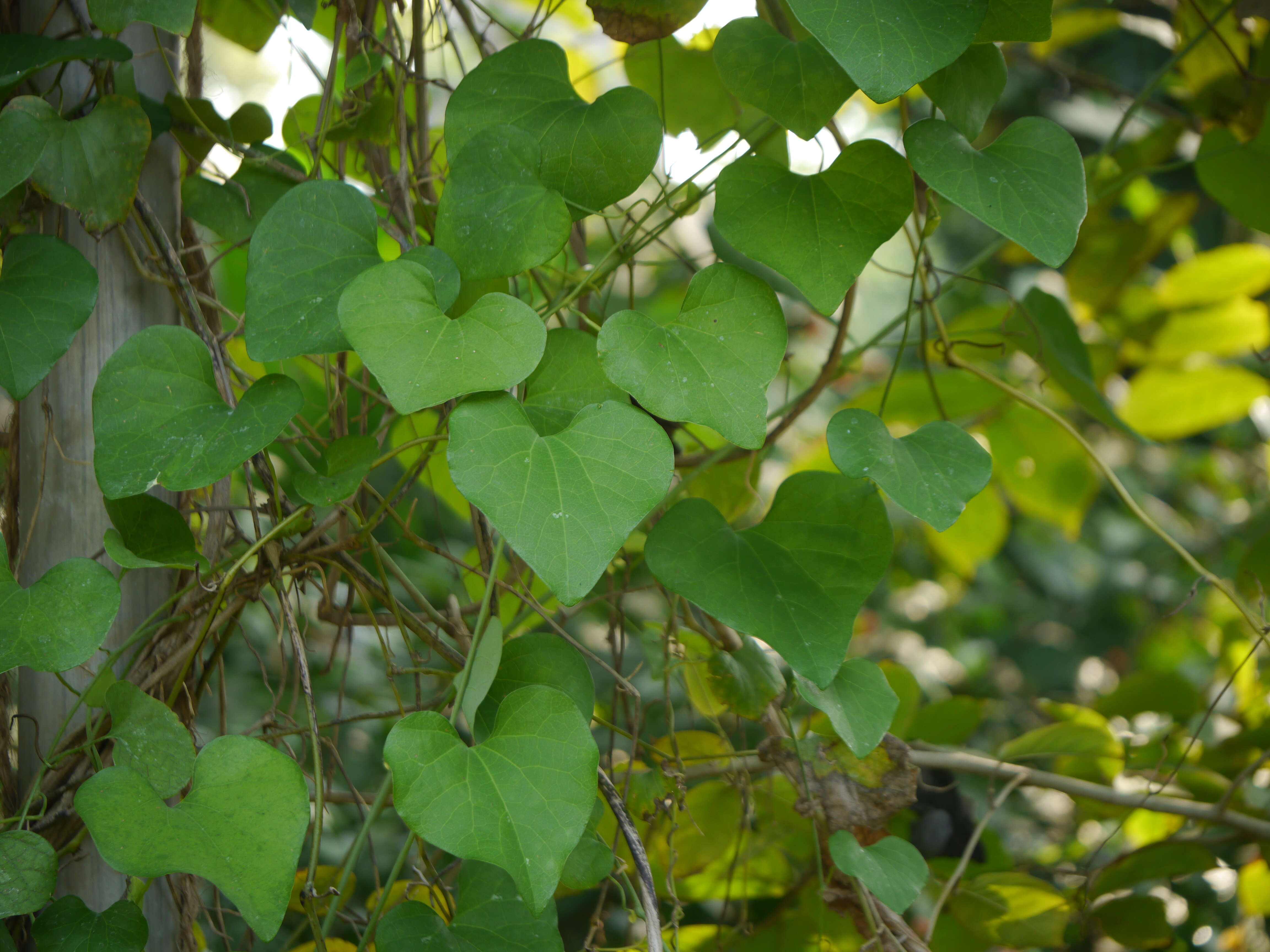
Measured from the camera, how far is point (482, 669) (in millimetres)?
480

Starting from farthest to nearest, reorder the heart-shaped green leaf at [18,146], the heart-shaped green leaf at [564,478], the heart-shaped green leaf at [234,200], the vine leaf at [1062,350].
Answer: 1. the vine leaf at [1062,350]
2. the heart-shaped green leaf at [234,200]
3. the heart-shaped green leaf at [18,146]
4. the heart-shaped green leaf at [564,478]

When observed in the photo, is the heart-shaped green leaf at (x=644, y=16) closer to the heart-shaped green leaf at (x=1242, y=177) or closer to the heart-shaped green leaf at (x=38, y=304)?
the heart-shaped green leaf at (x=38, y=304)

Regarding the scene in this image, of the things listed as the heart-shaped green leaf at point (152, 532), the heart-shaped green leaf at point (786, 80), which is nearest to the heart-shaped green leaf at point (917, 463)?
the heart-shaped green leaf at point (786, 80)

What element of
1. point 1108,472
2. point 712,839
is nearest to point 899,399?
point 1108,472

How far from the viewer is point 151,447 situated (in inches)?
18.3

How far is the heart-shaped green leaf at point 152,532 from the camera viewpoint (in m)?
0.52

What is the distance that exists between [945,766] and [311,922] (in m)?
0.53

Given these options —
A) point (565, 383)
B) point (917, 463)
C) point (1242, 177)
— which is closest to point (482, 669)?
point (565, 383)

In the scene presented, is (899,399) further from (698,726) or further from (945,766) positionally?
(698,726)

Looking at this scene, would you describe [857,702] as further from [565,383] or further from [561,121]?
[561,121]

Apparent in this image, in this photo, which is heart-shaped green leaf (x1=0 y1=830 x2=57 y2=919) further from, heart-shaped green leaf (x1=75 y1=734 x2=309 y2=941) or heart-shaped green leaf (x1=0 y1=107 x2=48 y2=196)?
heart-shaped green leaf (x1=0 y1=107 x2=48 y2=196)

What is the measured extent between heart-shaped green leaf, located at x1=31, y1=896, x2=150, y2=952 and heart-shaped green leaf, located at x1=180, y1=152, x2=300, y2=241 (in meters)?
0.42

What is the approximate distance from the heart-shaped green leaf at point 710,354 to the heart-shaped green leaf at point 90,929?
0.39m

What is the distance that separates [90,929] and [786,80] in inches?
23.4
